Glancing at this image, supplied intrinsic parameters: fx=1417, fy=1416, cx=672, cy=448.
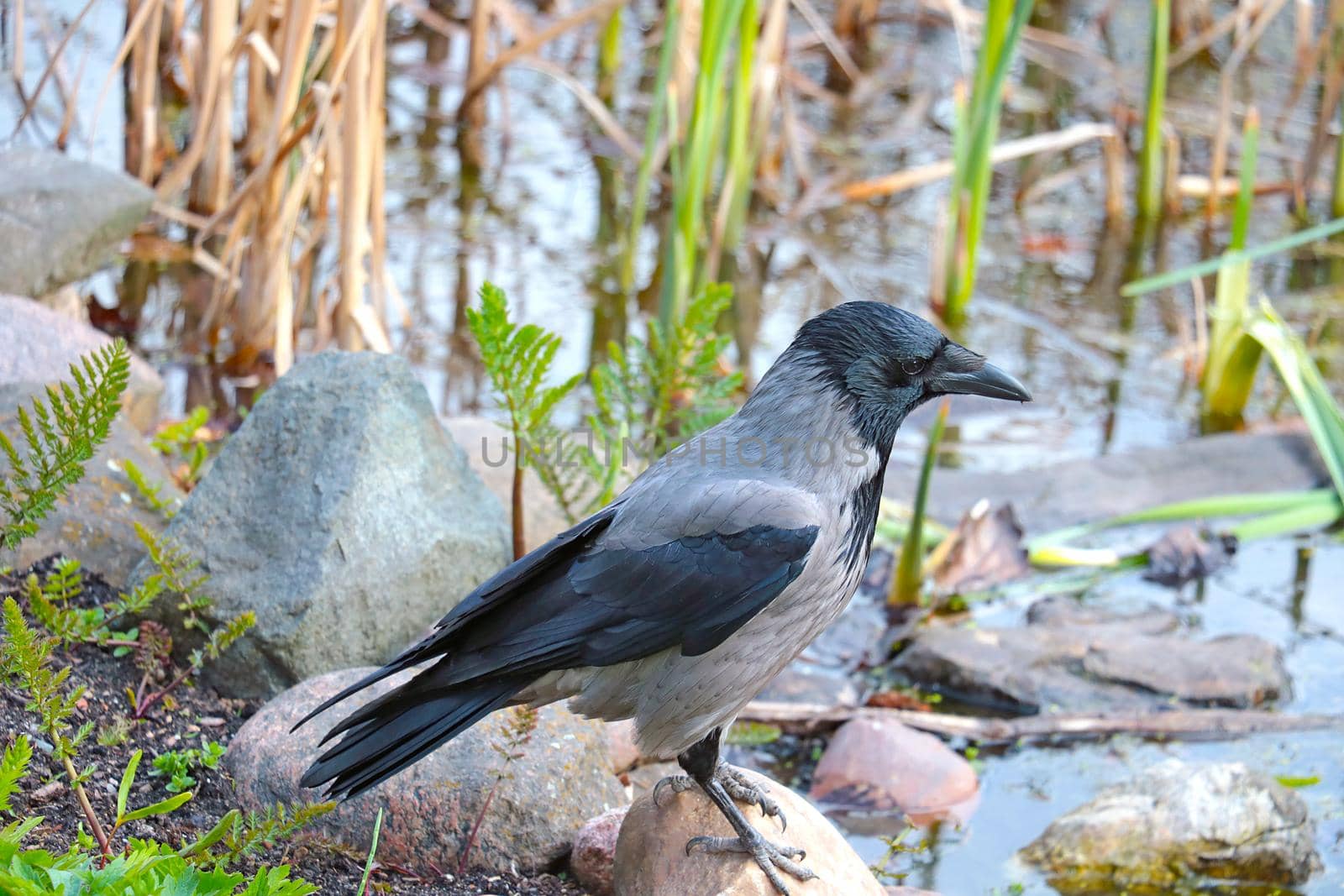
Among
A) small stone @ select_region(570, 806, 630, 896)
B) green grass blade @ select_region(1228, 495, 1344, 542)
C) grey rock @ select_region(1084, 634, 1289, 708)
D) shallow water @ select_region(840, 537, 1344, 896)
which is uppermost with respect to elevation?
small stone @ select_region(570, 806, 630, 896)

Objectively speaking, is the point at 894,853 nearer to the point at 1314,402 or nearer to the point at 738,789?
the point at 738,789

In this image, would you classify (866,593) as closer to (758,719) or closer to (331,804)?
(758,719)

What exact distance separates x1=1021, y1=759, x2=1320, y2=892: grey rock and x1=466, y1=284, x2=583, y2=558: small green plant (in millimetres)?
1732

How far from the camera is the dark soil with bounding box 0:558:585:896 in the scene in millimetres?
2869

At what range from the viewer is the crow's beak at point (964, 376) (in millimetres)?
3213

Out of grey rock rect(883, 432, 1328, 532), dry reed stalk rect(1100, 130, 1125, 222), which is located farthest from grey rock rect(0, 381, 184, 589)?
dry reed stalk rect(1100, 130, 1125, 222)

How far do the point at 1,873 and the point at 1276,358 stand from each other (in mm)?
4808

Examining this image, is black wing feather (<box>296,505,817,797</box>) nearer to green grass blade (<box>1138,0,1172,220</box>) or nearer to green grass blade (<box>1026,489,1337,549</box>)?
green grass blade (<box>1026,489,1337,549</box>)

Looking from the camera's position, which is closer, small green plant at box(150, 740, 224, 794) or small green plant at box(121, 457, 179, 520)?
small green plant at box(150, 740, 224, 794)

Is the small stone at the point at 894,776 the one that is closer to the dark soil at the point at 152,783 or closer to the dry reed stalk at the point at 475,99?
the dark soil at the point at 152,783

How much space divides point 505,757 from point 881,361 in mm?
1205

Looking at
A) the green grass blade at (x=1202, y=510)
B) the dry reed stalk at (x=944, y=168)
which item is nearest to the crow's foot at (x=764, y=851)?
the green grass blade at (x=1202, y=510)

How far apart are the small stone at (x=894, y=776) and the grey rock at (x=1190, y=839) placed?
29cm

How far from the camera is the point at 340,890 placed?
2891mm
